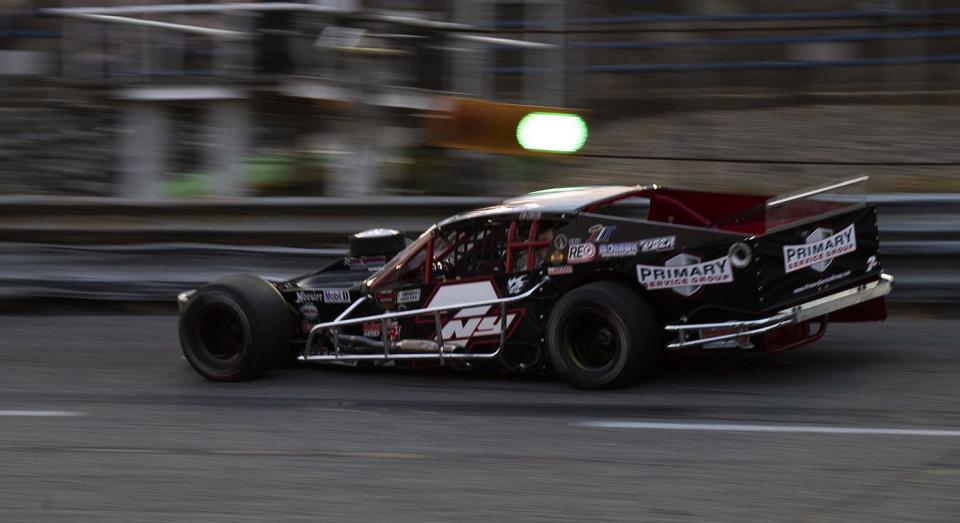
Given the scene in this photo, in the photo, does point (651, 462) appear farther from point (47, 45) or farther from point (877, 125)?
point (47, 45)

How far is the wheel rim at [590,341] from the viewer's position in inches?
293

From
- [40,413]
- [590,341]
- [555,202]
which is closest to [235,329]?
[40,413]

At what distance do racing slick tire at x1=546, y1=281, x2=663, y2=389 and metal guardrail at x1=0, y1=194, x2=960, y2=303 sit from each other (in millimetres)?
3150

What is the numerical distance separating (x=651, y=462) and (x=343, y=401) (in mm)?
2308

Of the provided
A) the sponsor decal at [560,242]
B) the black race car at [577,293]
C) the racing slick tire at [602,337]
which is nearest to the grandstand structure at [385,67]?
the black race car at [577,293]

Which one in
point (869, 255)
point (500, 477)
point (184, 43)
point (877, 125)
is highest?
point (184, 43)

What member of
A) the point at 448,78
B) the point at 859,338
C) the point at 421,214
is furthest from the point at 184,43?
the point at 859,338

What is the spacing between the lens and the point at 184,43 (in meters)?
13.5

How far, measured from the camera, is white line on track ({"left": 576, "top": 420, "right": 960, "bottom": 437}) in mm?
6328

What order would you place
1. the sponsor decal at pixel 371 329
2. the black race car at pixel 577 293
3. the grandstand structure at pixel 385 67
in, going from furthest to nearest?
1. the grandstand structure at pixel 385 67
2. the sponsor decal at pixel 371 329
3. the black race car at pixel 577 293

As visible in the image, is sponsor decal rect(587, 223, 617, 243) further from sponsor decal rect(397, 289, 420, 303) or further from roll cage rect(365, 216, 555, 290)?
sponsor decal rect(397, 289, 420, 303)

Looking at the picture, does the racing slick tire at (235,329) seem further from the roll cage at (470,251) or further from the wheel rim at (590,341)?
the wheel rim at (590,341)

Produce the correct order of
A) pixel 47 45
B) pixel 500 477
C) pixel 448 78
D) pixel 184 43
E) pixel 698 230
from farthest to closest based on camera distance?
pixel 47 45
pixel 184 43
pixel 448 78
pixel 698 230
pixel 500 477

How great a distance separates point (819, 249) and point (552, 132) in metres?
3.48
